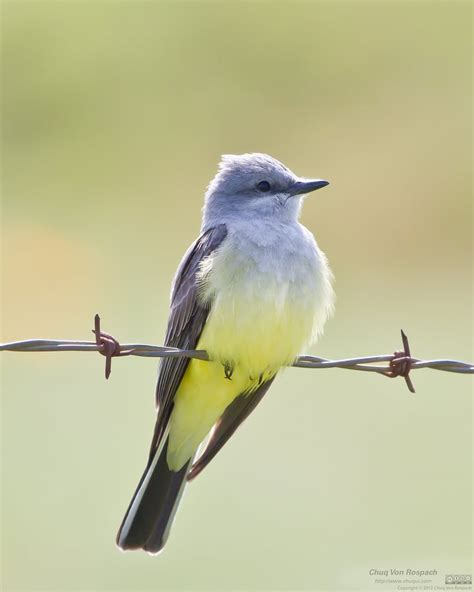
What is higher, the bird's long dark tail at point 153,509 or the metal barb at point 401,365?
the metal barb at point 401,365

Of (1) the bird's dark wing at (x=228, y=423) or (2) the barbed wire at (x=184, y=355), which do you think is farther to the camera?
(1) the bird's dark wing at (x=228, y=423)

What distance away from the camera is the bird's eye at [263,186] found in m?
5.96

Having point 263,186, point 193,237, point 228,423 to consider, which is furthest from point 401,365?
point 193,237

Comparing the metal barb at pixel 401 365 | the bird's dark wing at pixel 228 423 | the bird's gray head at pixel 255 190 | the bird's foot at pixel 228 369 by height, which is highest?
the bird's gray head at pixel 255 190

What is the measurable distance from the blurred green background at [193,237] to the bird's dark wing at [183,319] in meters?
2.13

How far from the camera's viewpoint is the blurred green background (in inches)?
304

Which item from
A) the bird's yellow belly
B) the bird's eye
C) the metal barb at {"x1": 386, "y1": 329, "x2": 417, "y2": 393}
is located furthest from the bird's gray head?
the metal barb at {"x1": 386, "y1": 329, "x2": 417, "y2": 393}

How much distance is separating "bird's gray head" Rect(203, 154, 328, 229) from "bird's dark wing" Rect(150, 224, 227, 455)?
0.38 meters

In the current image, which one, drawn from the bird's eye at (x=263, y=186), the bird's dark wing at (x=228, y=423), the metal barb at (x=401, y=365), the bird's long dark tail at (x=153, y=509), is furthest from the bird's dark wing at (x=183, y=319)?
the metal barb at (x=401, y=365)

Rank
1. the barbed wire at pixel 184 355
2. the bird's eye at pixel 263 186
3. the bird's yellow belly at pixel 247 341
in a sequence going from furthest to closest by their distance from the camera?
the bird's eye at pixel 263 186 → the bird's yellow belly at pixel 247 341 → the barbed wire at pixel 184 355

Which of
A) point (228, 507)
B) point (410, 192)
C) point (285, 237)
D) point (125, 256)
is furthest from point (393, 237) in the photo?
point (285, 237)

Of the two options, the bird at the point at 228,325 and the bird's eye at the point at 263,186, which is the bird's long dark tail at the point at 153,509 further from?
the bird's eye at the point at 263,186

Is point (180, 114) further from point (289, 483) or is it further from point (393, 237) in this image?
point (289, 483)

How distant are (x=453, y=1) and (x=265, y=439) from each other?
31.9ft
